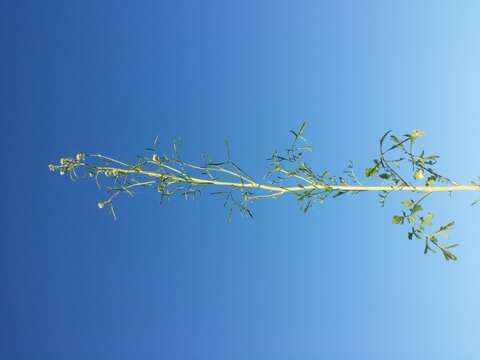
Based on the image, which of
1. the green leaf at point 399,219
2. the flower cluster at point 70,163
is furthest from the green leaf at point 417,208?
the flower cluster at point 70,163

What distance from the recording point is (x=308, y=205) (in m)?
3.82

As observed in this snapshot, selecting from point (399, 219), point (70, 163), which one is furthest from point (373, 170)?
point (70, 163)

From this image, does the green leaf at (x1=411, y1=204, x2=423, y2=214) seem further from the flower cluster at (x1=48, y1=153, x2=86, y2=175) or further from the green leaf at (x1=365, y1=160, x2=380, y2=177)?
the flower cluster at (x1=48, y1=153, x2=86, y2=175)

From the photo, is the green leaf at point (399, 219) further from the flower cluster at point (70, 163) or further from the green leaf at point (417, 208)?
the flower cluster at point (70, 163)

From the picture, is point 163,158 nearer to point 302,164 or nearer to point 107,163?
point 107,163

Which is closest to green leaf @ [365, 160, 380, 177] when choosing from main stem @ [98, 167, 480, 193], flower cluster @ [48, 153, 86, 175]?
main stem @ [98, 167, 480, 193]

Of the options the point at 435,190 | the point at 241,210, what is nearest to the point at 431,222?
the point at 435,190

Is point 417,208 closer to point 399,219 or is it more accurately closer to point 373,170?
point 399,219

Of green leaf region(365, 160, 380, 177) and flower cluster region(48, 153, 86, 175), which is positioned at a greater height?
flower cluster region(48, 153, 86, 175)

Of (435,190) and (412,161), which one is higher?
(412,161)

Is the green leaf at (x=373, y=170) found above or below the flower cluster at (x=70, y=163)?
below

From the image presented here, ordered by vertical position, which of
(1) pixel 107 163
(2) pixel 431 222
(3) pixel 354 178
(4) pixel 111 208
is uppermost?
(1) pixel 107 163

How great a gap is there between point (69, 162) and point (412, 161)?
2714mm

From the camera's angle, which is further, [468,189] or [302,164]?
[302,164]
